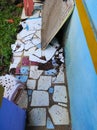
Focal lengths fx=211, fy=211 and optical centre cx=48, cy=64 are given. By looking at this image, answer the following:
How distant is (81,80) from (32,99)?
1116mm

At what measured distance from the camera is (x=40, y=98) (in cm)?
319

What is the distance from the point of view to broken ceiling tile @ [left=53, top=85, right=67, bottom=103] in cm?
316

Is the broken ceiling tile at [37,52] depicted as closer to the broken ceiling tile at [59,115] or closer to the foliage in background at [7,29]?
the foliage in background at [7,29]

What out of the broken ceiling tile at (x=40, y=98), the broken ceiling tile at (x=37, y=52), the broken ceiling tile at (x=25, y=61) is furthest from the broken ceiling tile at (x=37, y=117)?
the broken ceiling tile at (x=37, y=52)

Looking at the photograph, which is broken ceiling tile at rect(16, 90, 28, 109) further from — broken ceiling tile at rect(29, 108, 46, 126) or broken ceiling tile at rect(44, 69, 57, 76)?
broken ceiling tile at rect(44, 69, 57, 76)

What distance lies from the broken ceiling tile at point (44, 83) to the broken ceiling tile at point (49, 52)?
457mm

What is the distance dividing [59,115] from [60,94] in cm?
38

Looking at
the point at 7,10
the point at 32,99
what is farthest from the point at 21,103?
the point at 7,10

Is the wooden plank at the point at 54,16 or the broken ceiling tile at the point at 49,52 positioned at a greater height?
the wooden plank at the point at 54,16

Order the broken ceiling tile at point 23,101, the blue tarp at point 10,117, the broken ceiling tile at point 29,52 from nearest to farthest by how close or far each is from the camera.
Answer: the blue tarp at point 10,117 → the broken ceiling tile at point 23,101 → the broken ceiling tile at point 29,52

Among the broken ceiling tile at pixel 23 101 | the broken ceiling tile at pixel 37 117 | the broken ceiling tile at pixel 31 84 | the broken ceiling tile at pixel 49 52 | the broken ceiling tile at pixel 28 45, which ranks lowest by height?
the broken ceiling tile at pixel 37 117

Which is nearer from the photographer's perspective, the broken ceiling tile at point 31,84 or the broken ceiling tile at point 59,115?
the broken ceiling tile at point 59,115

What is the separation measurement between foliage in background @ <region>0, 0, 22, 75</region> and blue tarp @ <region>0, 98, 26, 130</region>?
4.28ft

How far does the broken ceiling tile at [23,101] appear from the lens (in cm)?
310
